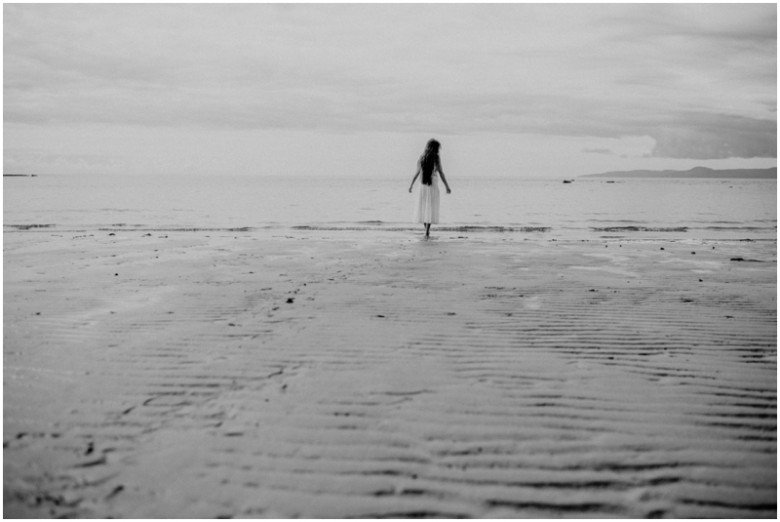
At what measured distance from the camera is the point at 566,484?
8.16 ft

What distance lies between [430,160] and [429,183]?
56cm

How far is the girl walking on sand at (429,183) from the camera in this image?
12.1 m

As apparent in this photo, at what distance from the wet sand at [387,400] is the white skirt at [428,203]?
6046 millimetres

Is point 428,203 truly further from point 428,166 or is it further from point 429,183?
point 428,166

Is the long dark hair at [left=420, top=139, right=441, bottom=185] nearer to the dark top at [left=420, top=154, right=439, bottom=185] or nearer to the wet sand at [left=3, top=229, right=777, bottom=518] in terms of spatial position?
the dark top at [left=420, top=154, right=439, bottom=185]

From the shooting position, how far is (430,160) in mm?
12156

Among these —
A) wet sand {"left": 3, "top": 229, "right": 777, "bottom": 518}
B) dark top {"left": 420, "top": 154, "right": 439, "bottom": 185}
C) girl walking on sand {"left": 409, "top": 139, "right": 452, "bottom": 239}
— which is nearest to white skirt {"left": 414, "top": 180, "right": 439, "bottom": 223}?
girl walking on sand {"left": 409, "top": 139, "right": 452, "bottom": 239}

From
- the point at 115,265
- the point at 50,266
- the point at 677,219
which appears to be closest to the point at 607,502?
the point at 115,265

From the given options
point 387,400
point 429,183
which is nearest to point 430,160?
point 429,183

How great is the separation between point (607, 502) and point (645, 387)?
1393mm

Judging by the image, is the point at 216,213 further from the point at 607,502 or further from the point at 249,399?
the point at 607,502

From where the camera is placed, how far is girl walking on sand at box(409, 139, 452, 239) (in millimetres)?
12141

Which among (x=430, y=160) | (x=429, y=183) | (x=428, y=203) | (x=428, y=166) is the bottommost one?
(x=428, y=203)

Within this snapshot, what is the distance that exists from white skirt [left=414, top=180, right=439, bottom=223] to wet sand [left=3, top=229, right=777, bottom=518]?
6046mm
